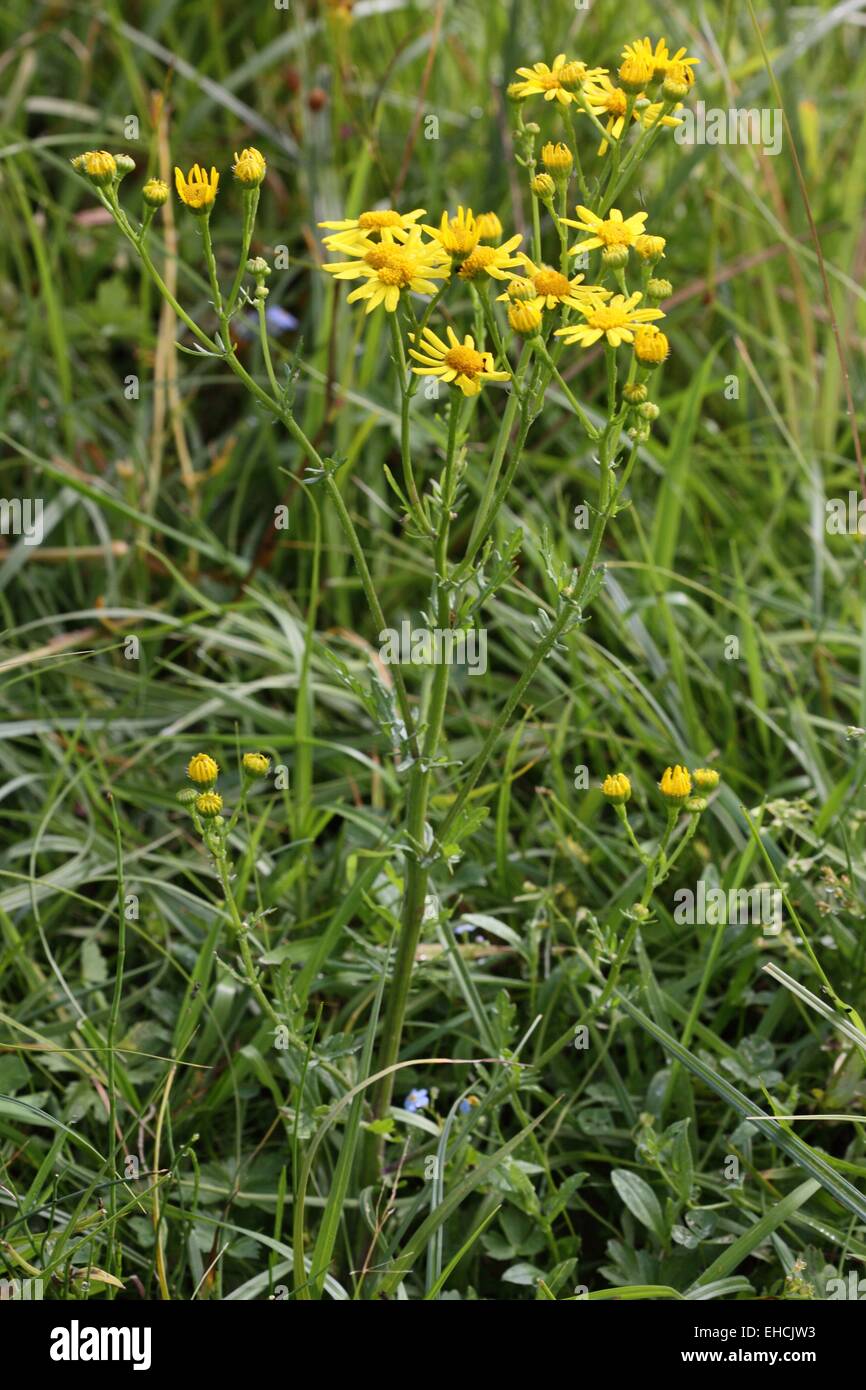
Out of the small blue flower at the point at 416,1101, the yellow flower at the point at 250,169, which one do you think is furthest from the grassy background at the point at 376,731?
the yellow flower at the point at 250,169

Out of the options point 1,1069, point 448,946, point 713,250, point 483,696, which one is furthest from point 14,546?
point 713,250

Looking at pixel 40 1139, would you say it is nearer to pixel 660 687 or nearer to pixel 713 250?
pixel 660 687

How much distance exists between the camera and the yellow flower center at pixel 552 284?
4.97ft

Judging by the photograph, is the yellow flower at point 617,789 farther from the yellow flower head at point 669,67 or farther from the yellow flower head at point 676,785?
the yellow flower head at point 669,67

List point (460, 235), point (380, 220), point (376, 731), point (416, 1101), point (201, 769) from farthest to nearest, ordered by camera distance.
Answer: point (376, 731)
point (416, 1101)
point (201, 769)
point (380, 220)
point (460, 235)

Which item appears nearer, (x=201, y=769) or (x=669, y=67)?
(x=669, y=67)

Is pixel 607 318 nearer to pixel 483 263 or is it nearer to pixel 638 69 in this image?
pixel 483 263

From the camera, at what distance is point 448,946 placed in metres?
2.00

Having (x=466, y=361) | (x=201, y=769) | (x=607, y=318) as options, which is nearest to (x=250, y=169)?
(x=466, y=361)

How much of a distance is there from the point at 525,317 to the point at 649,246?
8.9 inches

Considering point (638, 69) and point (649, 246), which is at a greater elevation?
point (638, 69)

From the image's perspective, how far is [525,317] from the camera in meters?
1.48

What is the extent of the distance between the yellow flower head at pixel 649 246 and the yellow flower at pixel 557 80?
19 cm

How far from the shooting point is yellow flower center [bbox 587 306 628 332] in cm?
154
